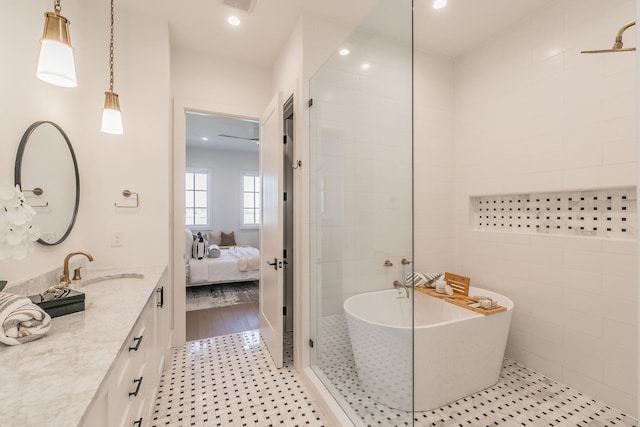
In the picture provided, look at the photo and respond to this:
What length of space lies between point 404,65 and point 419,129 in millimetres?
1506

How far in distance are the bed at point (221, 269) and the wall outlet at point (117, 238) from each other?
7.39 ft

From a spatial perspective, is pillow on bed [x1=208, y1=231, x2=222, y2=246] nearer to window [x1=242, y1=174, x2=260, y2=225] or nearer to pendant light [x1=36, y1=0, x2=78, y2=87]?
window [x1=242, y1=174, x2=260, y2=225]

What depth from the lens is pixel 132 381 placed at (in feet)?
3.73

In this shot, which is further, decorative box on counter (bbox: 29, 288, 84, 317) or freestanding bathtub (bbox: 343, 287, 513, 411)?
freestanding bathtub (bbox: 343, 287, 513, 411)

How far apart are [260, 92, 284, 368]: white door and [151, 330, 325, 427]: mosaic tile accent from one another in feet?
0.68

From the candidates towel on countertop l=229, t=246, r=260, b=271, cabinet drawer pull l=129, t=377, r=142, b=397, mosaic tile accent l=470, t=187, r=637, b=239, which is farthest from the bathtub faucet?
towel on countertop l=229, t=246, r=260, b=271

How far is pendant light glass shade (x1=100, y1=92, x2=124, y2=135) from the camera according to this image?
1.63m

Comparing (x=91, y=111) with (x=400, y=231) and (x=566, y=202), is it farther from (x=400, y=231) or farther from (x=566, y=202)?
(x=566, y=202)

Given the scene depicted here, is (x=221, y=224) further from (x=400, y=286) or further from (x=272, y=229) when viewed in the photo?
(x=400, y=286)

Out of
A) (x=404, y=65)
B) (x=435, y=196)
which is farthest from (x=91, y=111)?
(x=435, y=196)

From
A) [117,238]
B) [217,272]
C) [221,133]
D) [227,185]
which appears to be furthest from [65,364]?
[227,185]

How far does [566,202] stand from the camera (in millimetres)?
2146

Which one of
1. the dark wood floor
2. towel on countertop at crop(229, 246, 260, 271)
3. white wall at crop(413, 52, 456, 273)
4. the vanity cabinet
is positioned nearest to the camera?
the vanity cabinet

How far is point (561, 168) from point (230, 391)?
9.73ft
